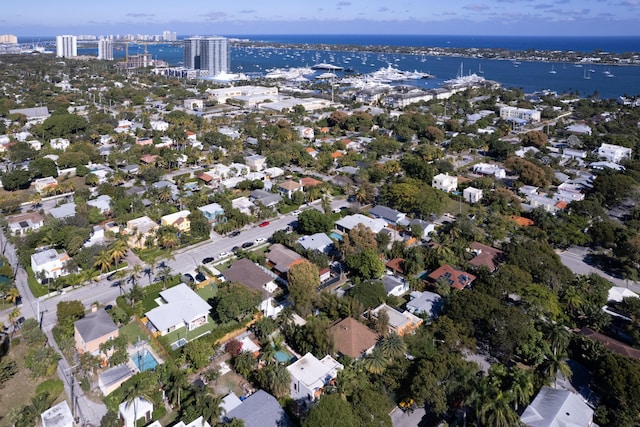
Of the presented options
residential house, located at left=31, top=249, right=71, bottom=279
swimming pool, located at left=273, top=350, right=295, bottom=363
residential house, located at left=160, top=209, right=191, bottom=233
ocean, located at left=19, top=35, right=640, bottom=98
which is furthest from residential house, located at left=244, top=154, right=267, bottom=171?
ocean, located at left=19, top=35, right=640, bottom=98

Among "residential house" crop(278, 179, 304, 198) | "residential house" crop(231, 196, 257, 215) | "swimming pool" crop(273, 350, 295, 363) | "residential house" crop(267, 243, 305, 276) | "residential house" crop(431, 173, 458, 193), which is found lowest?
"swimming pool" crop(273, 350, 295, 363)

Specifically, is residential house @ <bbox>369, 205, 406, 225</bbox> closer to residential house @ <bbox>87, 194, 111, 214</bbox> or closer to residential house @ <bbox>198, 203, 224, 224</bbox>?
residential house @ <bbox>198, 203, 224, 224</bbox>

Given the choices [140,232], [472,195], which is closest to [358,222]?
[472,195]

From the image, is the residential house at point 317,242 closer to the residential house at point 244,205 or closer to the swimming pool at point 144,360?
the residential house at point 244,205

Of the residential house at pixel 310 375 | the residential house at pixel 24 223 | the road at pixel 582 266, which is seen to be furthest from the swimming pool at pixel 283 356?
the residential house at pixel 24 223

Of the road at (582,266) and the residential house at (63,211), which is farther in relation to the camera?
the residential house at (63,211)

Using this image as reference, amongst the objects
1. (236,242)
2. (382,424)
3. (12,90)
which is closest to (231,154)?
(236,242)

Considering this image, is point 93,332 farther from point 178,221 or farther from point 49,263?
point 178,221
